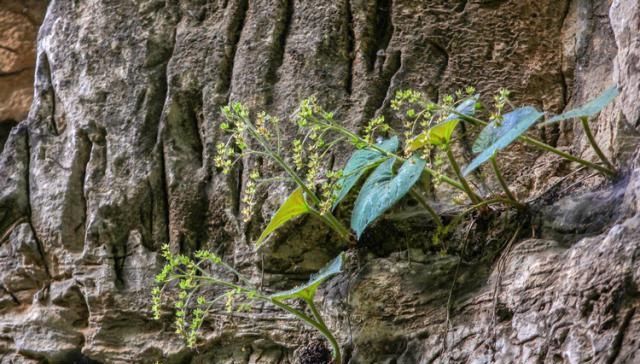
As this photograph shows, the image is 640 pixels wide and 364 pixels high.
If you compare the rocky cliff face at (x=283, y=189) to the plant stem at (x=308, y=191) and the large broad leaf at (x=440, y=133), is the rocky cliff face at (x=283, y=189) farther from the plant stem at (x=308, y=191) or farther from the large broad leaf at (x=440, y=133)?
the large broad leaf at (x=440, y=133)

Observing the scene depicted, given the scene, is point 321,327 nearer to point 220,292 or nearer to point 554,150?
point 220,292

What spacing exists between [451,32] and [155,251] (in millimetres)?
838

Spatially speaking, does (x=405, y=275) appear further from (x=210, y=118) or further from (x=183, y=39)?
(x=183, y=39)

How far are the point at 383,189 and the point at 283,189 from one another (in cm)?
39

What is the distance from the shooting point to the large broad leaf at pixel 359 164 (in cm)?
142

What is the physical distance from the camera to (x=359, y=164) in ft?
4.71

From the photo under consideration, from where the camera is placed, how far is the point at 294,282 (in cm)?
169

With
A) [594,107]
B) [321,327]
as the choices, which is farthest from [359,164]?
[594,107]

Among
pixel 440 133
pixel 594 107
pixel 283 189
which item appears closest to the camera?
pixel 594 107

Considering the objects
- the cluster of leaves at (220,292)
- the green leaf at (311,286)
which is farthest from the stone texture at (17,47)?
the green leaf at (311,286)

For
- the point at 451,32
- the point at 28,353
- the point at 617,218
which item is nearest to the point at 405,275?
the point at 617,218

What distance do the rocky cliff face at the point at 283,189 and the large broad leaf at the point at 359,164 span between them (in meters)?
0.19

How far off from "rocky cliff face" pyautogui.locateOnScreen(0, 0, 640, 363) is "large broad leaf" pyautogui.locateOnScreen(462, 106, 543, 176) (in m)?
0.20

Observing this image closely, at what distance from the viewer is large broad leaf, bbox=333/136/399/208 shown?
4.66 feet
